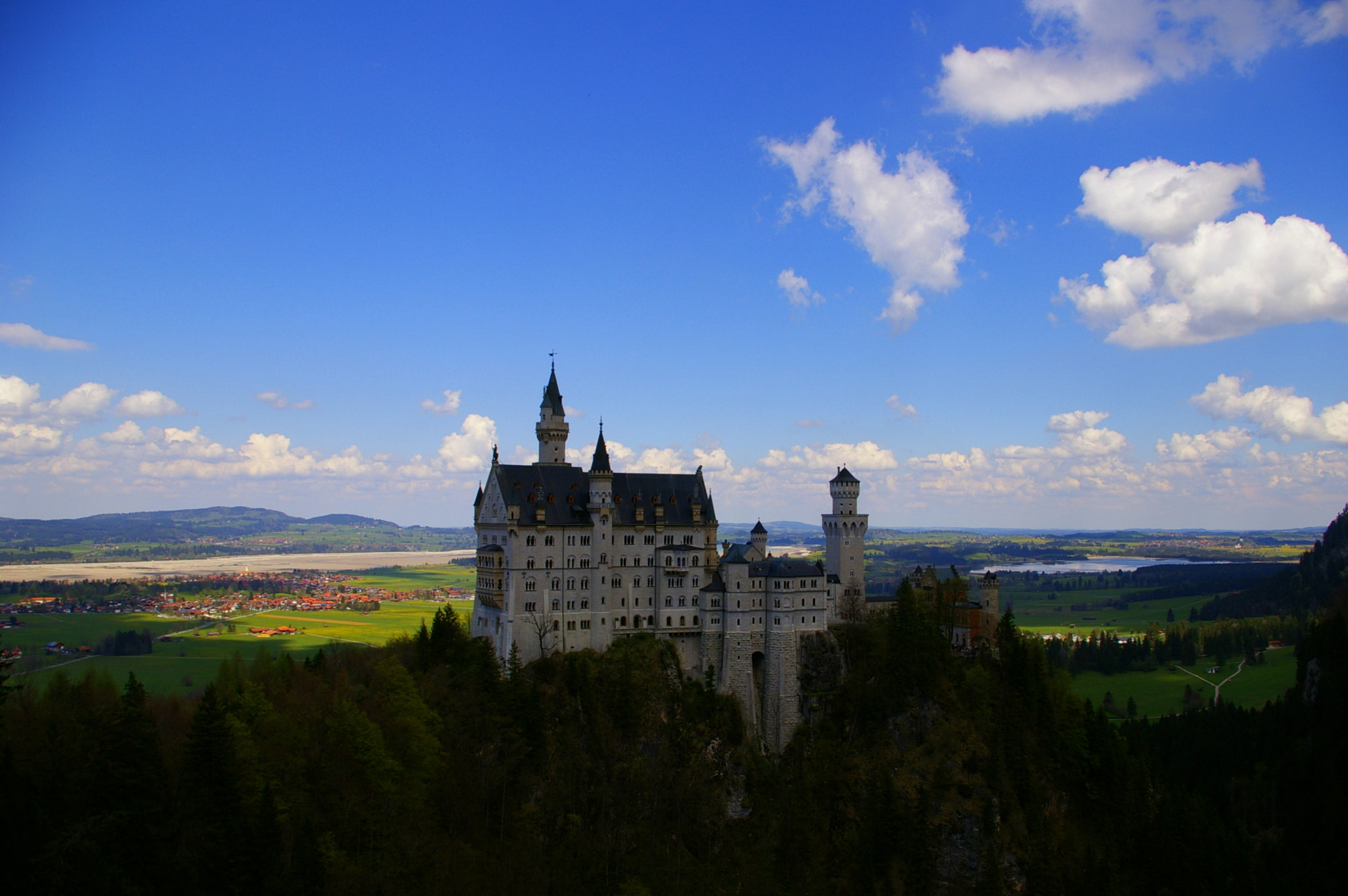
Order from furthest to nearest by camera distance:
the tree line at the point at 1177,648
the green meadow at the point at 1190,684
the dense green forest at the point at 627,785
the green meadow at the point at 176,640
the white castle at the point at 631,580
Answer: the tree line at the point at 1177,648 → the green meadow at the point at 1190,684 → the green meadow at the point at 176,640 → the white castle at the point at 631,580 → the dense green forest at the point at 627,785

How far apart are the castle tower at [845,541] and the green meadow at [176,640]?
80.3 meters

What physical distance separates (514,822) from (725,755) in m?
21.3

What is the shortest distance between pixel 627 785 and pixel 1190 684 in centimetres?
12445

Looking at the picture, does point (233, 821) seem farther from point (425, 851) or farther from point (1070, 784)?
point (1070, 784)

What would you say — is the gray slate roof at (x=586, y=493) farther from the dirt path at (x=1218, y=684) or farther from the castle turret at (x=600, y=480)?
the dirt path at (x=1218, y=684)

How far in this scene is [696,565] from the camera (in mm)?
87688

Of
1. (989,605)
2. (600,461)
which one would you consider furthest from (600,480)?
(989,605)

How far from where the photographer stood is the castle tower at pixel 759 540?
93.0m

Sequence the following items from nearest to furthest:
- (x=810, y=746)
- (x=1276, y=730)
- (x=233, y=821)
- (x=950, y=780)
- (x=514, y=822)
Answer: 1. (x=233, y=821)
2. (x=514, y=822)
3. (x=950, y=780)
4. (x=810, y=746)
5. (x=1276, y=730)

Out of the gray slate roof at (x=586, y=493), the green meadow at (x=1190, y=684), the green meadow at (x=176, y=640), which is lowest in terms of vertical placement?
the green meadow at (x=1190, y=684)

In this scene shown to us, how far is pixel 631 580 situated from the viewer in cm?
8594

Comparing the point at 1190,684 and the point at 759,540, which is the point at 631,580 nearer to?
the point at 759,540

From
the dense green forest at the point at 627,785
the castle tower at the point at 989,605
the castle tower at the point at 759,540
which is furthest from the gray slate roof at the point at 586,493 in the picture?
the castle tower at the point at 989,605

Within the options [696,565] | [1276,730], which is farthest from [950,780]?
[1276,730]
